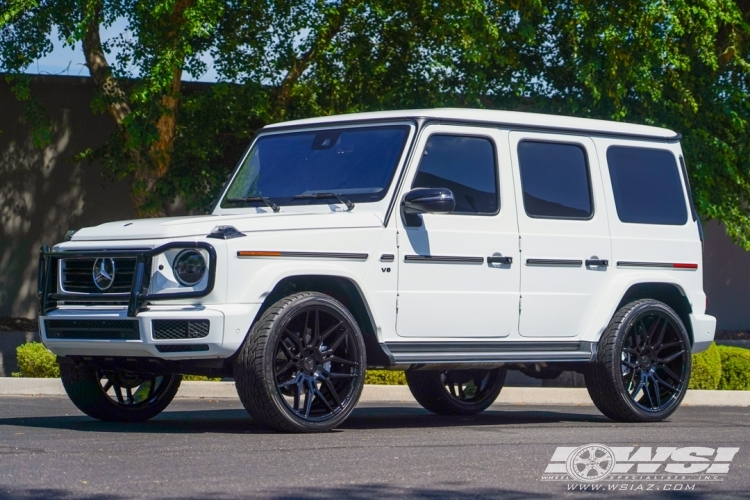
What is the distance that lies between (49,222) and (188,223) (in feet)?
37.6

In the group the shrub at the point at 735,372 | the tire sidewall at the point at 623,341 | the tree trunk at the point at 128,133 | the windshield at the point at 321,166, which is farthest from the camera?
the tree trunk at the point at 128,133

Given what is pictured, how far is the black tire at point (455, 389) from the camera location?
10875 millimetres

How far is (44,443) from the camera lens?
754 centimetres

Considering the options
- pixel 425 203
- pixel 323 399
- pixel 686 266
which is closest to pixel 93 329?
pixel 323 399

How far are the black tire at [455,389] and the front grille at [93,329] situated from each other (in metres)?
3.43

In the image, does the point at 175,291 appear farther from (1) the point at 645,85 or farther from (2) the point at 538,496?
(1) the point at 645,85

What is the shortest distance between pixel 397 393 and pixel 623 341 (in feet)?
12.7

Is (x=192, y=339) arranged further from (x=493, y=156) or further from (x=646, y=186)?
(x=646, y=186)

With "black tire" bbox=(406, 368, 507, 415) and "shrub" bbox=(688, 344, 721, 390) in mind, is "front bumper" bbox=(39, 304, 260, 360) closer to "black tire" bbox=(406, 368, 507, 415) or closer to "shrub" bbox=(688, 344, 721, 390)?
"black tire" bbox=(406, 368, 507, 415)

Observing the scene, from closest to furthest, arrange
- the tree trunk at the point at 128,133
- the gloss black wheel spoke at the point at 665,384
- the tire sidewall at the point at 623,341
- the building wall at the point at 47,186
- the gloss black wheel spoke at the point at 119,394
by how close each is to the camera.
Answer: the gloss black wheel spoke at the point at 119,394
the tire sidewall at the point at 623,341
the gloss black wheel spoke at the point at 665,384
the tree trunk at the point at 128,133
the building wall at the point at 47,186

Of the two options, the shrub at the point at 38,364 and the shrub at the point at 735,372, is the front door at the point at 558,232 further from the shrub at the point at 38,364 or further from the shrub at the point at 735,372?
the shrub at the point at 38,364

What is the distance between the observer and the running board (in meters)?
8.84

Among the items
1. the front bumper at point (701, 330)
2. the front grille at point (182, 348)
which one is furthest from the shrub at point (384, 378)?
the front grille at point (182, 348)

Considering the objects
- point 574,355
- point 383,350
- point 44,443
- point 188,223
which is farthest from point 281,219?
point 574,355
